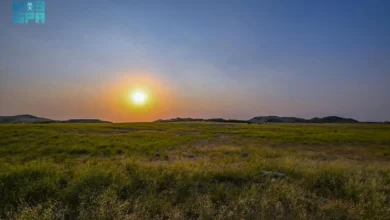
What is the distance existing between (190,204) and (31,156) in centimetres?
1349

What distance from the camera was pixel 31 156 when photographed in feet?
41.5

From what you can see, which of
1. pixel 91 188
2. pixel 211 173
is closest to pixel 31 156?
pixel 91 188

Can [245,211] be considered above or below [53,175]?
below

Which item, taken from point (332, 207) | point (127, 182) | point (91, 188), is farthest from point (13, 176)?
point (332, 207)

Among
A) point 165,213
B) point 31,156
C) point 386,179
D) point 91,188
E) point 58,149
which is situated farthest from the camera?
point 58,149

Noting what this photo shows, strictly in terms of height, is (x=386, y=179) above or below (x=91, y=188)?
below

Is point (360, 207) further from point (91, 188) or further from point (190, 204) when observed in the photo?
point (91, 188)

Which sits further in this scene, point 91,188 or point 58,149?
point 58,149

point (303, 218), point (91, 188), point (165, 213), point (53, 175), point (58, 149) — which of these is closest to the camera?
point (303, 218)

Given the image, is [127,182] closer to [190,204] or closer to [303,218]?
[190,204]

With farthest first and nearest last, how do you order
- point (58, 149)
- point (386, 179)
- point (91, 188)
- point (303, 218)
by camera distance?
point (58, 149) < point (386, 179) < point (91, 188) < point (303, 218)

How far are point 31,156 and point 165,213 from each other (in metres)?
13.2

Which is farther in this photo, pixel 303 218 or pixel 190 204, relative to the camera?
pixel 190 204

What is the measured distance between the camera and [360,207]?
5027 mm
